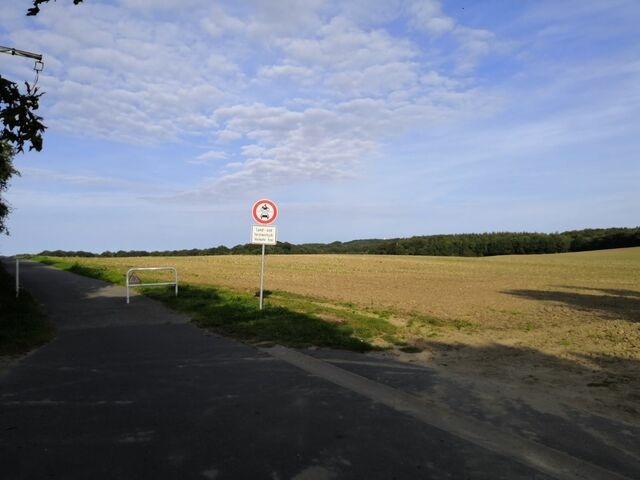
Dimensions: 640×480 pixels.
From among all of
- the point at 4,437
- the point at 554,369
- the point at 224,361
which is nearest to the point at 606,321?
the point at 554,369

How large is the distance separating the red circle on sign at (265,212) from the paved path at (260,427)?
18.1 feet

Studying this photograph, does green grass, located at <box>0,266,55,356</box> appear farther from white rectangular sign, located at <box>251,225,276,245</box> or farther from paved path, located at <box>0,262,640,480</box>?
white rectangular sign, located at <box>251,225,276,245</box>

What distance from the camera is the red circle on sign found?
13094 mm

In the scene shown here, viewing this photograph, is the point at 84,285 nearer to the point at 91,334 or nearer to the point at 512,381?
the point at 91,334

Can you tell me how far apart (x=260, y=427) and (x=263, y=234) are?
8568mm

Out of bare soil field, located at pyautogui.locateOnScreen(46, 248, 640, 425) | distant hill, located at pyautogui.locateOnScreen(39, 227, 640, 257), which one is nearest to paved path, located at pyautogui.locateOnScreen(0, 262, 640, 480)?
bare soil field, located at pyautogui.locateOnScreen(46, 248, 640, 425)

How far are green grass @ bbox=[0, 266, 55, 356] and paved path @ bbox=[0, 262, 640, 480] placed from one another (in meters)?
1.26

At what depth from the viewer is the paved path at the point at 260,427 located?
4.03m

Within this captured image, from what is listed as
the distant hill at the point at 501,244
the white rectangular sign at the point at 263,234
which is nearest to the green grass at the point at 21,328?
the white rectangular sign at the point at 263,234

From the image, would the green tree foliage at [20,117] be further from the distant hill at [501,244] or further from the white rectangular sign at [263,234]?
the distant hill at [501,244]

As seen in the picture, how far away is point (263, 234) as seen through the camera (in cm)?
1320

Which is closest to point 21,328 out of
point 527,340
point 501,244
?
point 527,340

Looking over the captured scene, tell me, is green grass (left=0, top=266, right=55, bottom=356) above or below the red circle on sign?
below

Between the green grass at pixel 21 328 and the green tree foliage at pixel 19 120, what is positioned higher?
the green tree foliage at pixel 19 120
